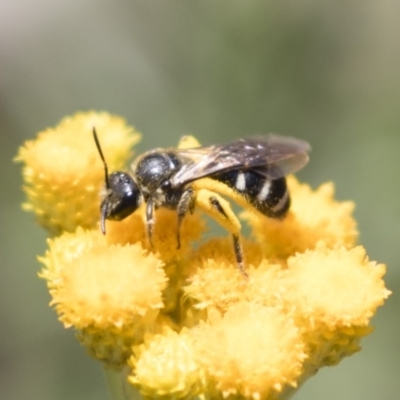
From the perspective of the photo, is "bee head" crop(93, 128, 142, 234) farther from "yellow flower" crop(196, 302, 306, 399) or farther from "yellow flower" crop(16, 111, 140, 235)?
"yellow flower" crop(196, 302, 306, 399)

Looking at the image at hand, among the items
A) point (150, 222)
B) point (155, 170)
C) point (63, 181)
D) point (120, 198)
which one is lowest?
point (150, 222)

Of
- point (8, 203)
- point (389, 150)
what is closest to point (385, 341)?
point (389, 150)

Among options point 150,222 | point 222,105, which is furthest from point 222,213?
point 222,105

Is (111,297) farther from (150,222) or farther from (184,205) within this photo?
(184,205)

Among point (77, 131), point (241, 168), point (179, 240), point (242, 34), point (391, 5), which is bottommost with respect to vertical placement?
point (179, 240)

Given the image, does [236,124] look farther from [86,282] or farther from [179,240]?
[86,282]

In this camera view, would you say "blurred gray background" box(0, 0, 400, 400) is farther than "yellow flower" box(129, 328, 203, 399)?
Yes

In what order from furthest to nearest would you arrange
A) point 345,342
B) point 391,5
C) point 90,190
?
point 391,5
point 90,190
point 345,342

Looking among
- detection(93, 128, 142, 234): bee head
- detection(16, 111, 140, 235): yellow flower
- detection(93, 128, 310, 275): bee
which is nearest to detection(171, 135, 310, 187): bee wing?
detection(93, 128, 310, 275): bee
